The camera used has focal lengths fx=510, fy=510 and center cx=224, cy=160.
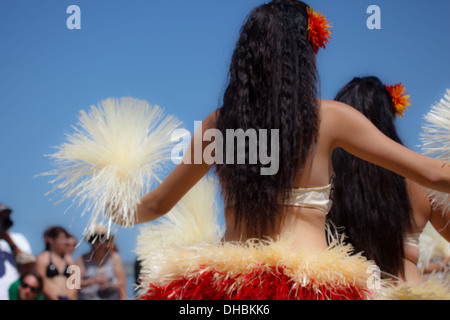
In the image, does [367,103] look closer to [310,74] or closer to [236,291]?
[310,74]


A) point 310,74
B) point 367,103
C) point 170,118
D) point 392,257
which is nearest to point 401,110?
point 367,103

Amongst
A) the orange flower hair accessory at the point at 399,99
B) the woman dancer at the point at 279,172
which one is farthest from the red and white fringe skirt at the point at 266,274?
the orange flower hair accessory at the point at 399,99

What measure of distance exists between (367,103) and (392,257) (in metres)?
0.74

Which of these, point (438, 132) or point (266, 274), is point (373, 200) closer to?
point (438, 132)

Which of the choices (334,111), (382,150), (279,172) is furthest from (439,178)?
(279,172)

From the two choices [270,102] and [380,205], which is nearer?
[270,102]

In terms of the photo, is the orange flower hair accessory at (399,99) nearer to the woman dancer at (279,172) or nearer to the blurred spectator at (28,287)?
the woman dancer at (279,172)

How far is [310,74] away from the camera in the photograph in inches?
65.8

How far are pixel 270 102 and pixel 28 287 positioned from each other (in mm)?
3443

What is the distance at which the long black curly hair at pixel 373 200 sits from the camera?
7.75 ft

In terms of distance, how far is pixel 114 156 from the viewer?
1795 mm

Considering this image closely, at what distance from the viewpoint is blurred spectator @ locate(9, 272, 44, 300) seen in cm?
421

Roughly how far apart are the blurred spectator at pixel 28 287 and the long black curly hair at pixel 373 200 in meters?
2.89

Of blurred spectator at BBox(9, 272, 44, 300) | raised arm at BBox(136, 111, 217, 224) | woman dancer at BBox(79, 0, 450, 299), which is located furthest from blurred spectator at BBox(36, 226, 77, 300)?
woman dancer at BBox(79, 0, 450, 299)
